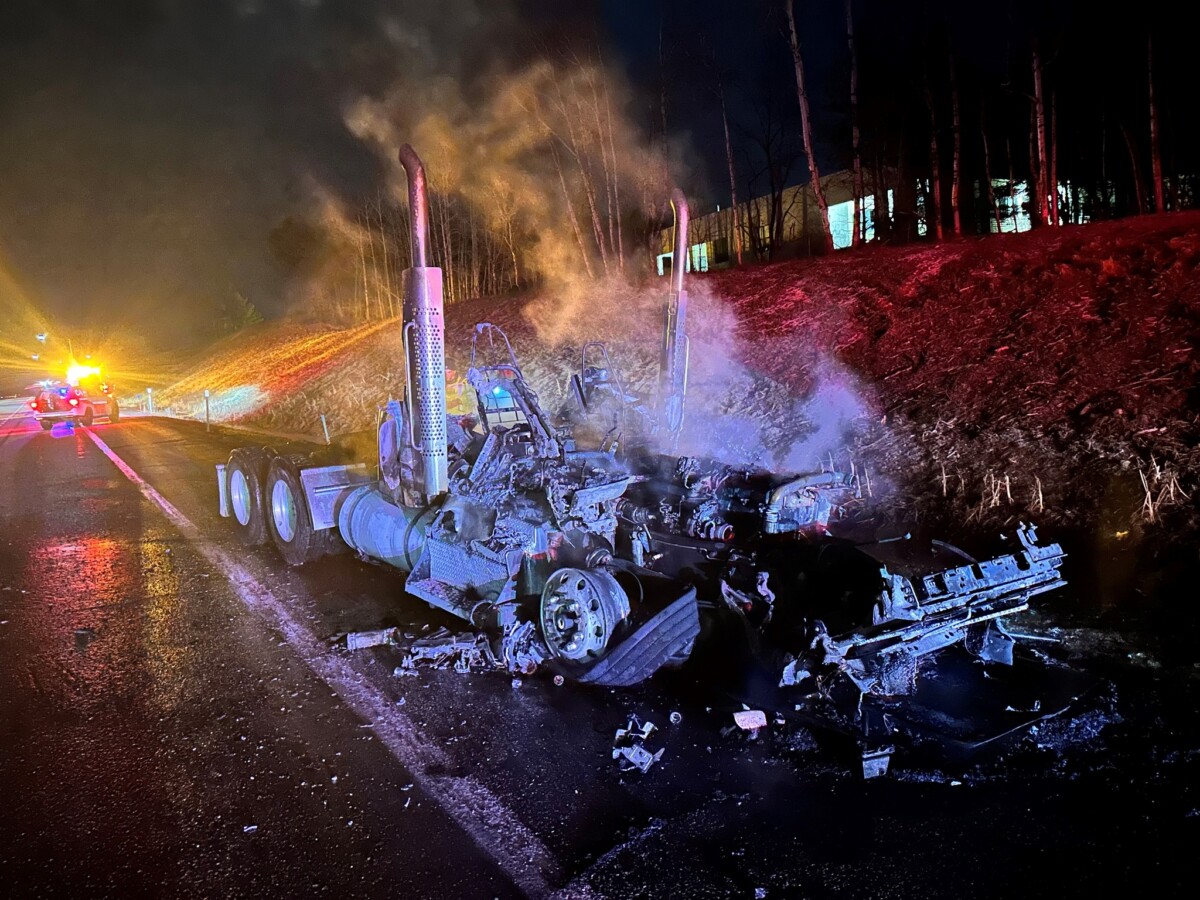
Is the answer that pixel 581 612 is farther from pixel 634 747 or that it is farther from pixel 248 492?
pixel 248 492

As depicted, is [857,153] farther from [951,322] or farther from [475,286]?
[475,286]

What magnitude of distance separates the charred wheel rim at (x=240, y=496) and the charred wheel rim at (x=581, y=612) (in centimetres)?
511

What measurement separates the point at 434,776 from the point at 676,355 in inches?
160

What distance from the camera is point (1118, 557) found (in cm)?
625

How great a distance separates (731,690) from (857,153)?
16.2 m

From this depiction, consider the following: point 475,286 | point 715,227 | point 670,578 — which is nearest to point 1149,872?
point 670,578

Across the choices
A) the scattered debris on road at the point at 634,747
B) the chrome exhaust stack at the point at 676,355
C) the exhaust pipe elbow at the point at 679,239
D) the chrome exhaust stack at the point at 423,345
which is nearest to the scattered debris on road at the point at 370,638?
the chrome exhaust stack at the point at 423,345

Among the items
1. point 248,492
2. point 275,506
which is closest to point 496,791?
point 275,506

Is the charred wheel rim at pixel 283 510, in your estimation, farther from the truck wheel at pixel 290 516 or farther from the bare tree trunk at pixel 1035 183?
the bare tree trunk at pixel 1035 183

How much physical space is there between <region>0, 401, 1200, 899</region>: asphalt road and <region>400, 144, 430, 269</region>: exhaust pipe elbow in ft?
9.09

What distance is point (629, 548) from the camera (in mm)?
4953

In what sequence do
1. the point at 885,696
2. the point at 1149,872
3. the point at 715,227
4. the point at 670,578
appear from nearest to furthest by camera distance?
1. the point at 1149,872
2. the point at 885,696
3. the point at 670,578
4. the point at 715,227

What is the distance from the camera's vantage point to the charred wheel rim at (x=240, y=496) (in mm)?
8484

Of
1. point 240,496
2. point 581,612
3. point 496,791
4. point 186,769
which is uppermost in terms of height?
point 240,496
